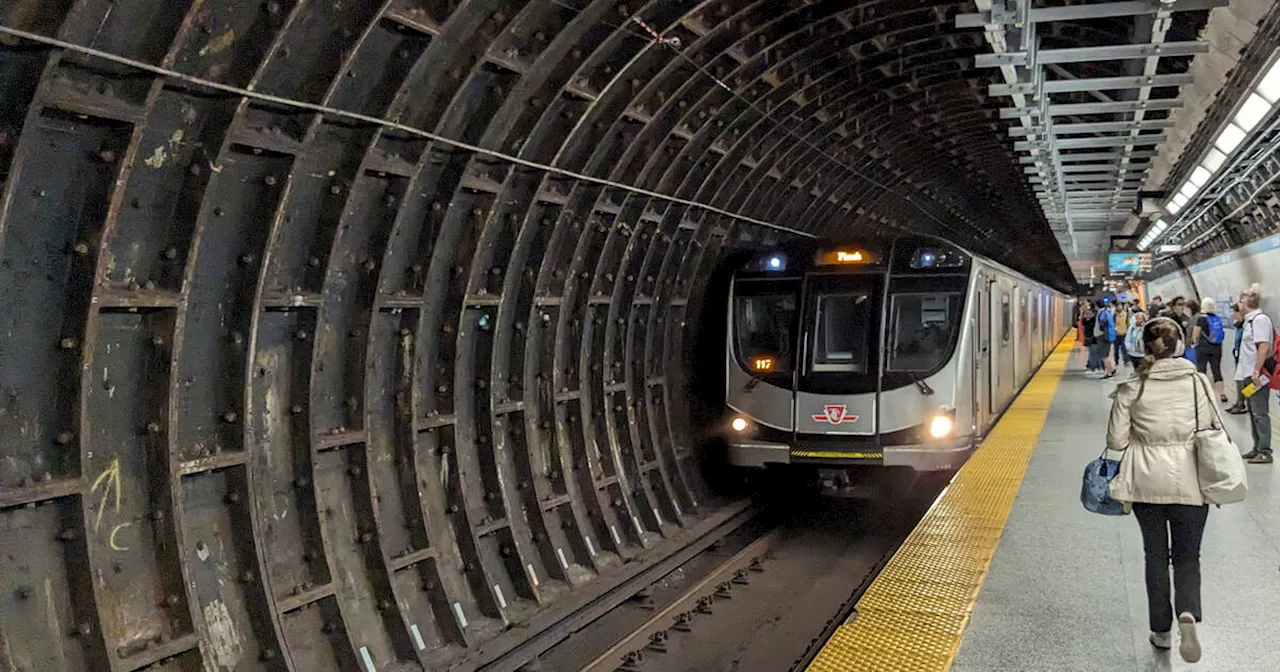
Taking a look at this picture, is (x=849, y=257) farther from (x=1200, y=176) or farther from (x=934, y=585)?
(x=1200, y=176)

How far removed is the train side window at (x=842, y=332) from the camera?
10.5 m

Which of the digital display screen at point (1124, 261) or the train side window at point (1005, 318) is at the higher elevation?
the digital display screen at point (1124, 261)

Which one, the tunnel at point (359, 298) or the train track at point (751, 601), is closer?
the tunnel at point (359, 298)

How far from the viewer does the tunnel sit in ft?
14.1

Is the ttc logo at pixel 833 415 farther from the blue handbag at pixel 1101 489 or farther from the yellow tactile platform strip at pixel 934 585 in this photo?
the blue handbag at pixel 1101 489

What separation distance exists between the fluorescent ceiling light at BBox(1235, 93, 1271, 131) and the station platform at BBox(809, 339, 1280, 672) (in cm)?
316

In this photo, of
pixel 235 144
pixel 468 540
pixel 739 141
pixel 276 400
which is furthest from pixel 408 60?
pixel 739 141

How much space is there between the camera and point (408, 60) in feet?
18.7

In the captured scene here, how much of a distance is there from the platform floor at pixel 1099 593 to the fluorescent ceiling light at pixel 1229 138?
126 inches

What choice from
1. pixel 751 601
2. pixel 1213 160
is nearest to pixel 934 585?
pixel 751 601

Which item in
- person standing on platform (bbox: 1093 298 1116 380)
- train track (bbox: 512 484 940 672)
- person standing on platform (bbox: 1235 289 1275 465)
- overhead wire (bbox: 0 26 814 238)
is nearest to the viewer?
overhead wire (bbox: 0 26 814 238)

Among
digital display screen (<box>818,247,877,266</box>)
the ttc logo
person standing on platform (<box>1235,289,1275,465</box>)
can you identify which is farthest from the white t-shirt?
the ttc logo

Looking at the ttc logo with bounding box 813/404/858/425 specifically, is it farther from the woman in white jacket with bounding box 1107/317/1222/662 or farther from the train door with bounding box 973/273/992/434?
the woman in white jacket with bounding box 1107/317/1222/662

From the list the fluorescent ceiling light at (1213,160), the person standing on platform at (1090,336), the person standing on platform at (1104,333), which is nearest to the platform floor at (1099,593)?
the fluorescent ceiling light at (1213,160)
